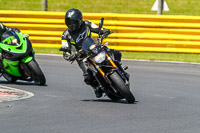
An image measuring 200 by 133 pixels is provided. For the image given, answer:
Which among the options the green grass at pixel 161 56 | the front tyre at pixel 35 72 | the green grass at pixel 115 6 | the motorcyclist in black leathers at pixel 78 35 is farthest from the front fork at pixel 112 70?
the green grass at pixel 115 6

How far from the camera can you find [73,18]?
30.3 feet

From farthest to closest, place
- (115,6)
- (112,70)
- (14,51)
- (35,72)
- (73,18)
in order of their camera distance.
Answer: (115,6), (14,51), (35,72), (73,18), (112,70)

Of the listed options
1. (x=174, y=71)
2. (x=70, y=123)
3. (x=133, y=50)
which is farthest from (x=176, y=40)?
(x=70, y=123)

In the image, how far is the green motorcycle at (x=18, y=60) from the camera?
10.6m

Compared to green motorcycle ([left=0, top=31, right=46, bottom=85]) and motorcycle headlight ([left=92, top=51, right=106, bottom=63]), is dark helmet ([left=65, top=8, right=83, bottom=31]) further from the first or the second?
green motorcycle ([left=0, top=31, right=46, bottom=85])

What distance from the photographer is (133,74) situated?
12.4 m

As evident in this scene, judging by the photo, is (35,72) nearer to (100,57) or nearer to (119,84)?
(100,57)

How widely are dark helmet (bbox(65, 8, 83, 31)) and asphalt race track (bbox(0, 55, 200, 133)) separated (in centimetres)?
120

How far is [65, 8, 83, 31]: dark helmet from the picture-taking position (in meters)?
9.23

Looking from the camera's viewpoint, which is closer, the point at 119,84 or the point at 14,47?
the point at 119,84

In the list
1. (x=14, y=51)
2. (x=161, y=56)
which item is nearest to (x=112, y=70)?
(x=14, y=51)

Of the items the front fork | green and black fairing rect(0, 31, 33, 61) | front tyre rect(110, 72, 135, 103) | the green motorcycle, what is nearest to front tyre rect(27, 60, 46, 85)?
the green motorcycle

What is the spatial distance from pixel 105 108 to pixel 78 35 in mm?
1912

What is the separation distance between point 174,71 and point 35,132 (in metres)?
6.97
